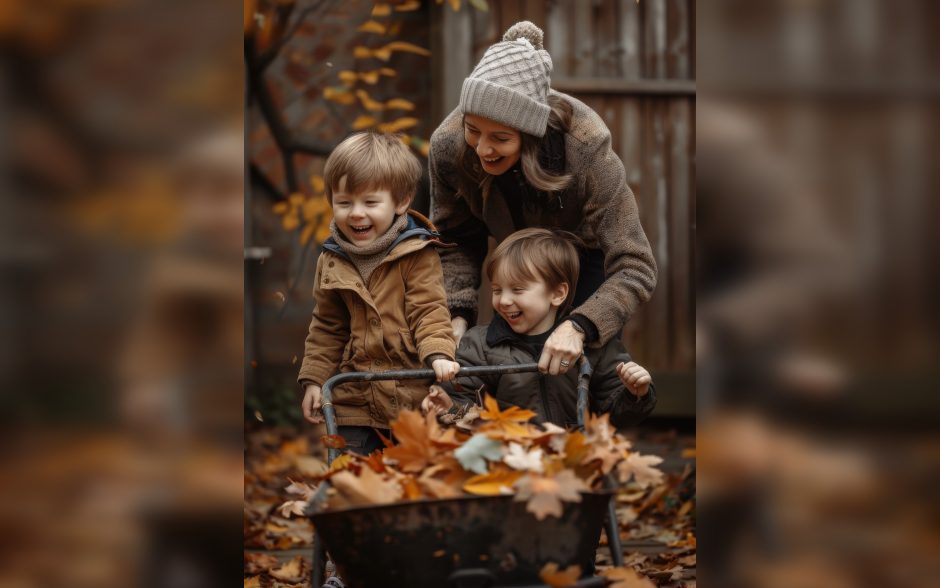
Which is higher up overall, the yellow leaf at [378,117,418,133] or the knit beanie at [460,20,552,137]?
the yellow leaf at [378,117,418,133]

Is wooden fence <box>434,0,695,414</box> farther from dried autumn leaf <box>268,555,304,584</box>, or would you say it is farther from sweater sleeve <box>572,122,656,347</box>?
sweater sleeve <box>572,122,656,347</box>

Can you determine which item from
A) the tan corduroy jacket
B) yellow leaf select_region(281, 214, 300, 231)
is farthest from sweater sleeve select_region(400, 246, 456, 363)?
yellow leaf select_region(281, 214, 300, 231)

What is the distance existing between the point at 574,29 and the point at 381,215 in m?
3.03

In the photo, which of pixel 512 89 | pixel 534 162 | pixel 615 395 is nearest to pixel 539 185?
pixel 534 162

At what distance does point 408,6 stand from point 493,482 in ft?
14.0

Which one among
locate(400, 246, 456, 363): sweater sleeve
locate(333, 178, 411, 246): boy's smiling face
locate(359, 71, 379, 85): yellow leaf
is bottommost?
locate(400, 246, 456, 363): sweater sleeve

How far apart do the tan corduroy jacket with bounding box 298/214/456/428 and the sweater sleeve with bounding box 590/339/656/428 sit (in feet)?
1.49

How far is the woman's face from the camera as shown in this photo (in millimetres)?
3150

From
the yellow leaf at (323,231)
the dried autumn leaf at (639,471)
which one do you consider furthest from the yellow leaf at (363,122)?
the dried autumn leaf at (639,471)

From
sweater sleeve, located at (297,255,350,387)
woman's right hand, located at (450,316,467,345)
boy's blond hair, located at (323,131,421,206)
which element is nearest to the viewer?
boy's blond hair, located at (323,131,421,206)

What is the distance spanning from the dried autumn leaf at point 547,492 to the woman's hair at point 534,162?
121cm

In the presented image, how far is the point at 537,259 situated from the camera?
3.21m

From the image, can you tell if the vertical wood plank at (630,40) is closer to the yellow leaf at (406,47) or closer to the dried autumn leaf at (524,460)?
the yellow leaf at (406,47)

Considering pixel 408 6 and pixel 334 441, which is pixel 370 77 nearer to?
pixel 408 6
